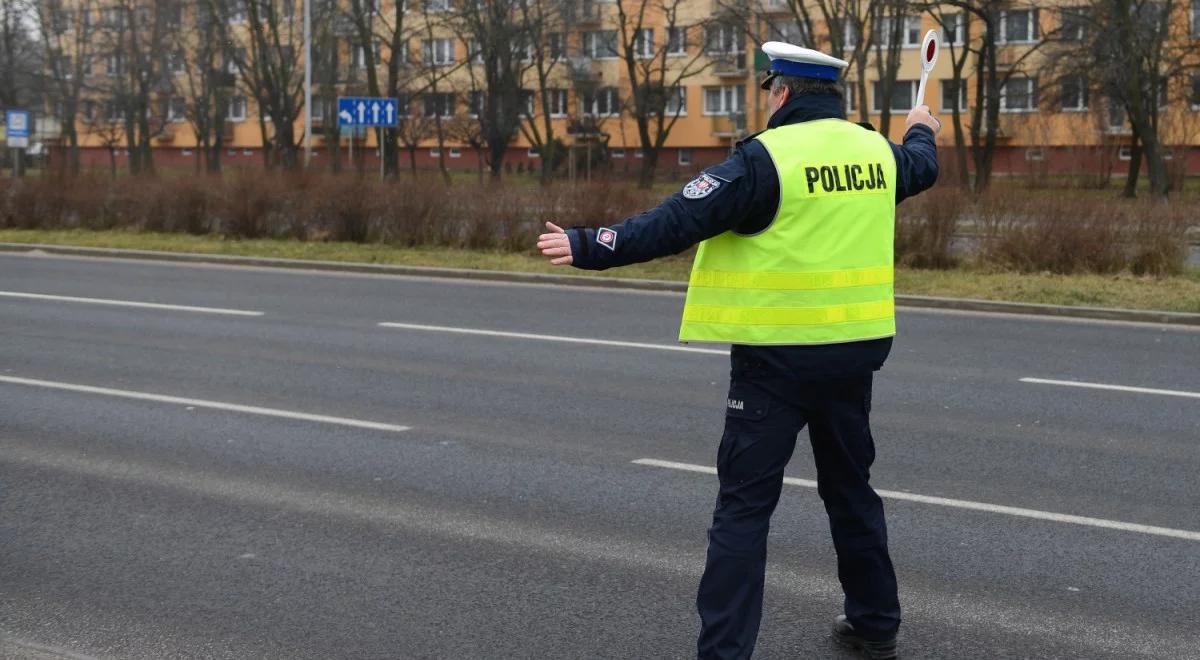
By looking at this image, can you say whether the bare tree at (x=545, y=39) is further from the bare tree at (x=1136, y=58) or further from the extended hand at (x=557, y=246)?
the extended hand at (x=557, y=246)

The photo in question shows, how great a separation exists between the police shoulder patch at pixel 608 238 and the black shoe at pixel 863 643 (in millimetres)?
→ 1604

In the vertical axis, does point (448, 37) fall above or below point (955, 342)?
above

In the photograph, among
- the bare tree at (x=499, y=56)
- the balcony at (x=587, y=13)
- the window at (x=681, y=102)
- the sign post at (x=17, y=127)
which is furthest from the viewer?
the window at (x=681, y=102)

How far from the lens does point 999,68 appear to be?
218 feet

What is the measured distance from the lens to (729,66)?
242 feet

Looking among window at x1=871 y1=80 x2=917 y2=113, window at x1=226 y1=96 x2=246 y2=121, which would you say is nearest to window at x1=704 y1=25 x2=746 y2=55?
window at x1=871 y1=80 x2=917 y2=113

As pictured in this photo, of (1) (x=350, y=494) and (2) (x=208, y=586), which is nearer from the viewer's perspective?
(2) (x=208, y=586)

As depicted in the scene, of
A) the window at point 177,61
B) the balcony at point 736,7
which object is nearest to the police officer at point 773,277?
the balcony at point 736,7

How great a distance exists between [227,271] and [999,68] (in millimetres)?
52656

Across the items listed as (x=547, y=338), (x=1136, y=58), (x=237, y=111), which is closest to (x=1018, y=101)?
(x=1136, y=58)

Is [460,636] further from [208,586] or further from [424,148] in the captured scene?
[424,148]

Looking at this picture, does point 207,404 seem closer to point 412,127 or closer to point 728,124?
point 412,127

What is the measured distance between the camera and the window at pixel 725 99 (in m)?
78.1

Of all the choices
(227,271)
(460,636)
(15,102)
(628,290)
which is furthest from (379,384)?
(15,102)
